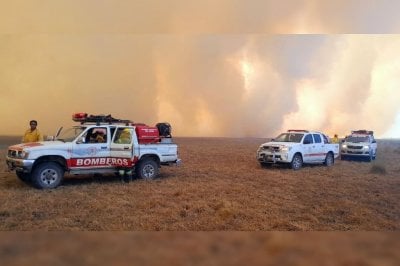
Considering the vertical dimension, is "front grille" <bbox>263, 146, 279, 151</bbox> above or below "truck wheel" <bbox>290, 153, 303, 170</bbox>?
above

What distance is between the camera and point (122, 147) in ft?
18.6

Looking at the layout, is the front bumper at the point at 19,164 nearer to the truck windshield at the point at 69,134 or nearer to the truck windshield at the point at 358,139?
the truck windshield at the point at 69,134

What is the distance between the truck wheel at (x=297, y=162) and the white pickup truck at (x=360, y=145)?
681 mm

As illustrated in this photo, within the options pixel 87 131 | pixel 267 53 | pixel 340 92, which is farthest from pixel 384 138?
pixel 87 131

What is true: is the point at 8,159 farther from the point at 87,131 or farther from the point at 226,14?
the point at 226,14

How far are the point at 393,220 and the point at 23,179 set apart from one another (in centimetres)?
368

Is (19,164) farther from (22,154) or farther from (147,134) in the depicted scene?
(147,134)

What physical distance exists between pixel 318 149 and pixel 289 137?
0.38 metres

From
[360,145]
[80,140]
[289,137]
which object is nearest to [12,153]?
[80,140]

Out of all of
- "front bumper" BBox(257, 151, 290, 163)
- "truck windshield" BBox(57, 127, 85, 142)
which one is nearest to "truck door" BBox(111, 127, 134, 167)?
"truck windshield" BBox(57, 127, 85, 142)

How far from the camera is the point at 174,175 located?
531 cm

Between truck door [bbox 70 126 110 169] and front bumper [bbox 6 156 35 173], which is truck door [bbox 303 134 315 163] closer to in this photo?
truck door [bbox 70 126 110 169]

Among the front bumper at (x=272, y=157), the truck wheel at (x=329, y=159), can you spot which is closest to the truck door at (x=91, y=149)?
the front bumper at (x=272, y=157)

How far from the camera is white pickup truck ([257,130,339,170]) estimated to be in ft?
17.0
